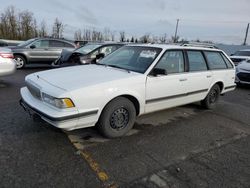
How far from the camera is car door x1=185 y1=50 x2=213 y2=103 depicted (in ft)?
15.0

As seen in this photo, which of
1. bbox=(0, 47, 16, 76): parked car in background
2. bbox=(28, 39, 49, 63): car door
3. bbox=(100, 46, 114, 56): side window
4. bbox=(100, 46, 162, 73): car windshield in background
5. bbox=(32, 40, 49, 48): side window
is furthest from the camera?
bbox=(32, 40, 49, 48): side window

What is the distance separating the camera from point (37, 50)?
10.6 m

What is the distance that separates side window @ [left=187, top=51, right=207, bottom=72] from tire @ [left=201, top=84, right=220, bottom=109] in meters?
0.72

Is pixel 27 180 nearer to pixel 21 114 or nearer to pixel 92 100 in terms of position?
pixel 92 100

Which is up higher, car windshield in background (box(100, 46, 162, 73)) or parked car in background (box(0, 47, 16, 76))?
car windshield in background (box(100, 46, 162, 73))

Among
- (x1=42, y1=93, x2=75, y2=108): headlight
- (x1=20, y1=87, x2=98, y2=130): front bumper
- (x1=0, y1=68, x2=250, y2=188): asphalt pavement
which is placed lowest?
(x1=0, y1=68, x2=250, y2=188): asphalt pavement

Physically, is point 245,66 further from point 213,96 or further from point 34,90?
point 34,90

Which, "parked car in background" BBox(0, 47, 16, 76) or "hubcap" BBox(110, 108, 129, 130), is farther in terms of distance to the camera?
"parked car in background" BBox(0, 47, 16, 76)

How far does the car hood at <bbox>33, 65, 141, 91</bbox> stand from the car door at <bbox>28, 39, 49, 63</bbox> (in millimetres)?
7470

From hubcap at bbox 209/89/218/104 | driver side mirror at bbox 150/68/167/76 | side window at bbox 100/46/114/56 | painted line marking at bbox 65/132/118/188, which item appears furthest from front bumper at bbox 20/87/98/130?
side window at bbox 100/46/114/56

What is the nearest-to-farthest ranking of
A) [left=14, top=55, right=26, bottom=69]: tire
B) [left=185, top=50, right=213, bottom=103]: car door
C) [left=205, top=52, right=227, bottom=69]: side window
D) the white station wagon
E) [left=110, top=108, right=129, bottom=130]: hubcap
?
the white station wagon < [left=110, top=108, right=129, bottom=130]: hubcap < [left=185, top=50, right=213, bottom=103]: car door < [left=205, top=52, right=227, bottom=69]: side window < [left=14, top=55, right=26, bottom=69]: tire

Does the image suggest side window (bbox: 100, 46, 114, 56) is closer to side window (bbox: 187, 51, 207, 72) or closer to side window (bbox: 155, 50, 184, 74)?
side window (bbox: 187, 51, 207, 72)

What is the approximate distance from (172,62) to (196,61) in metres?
0.85

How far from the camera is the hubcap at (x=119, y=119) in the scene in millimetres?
3461
